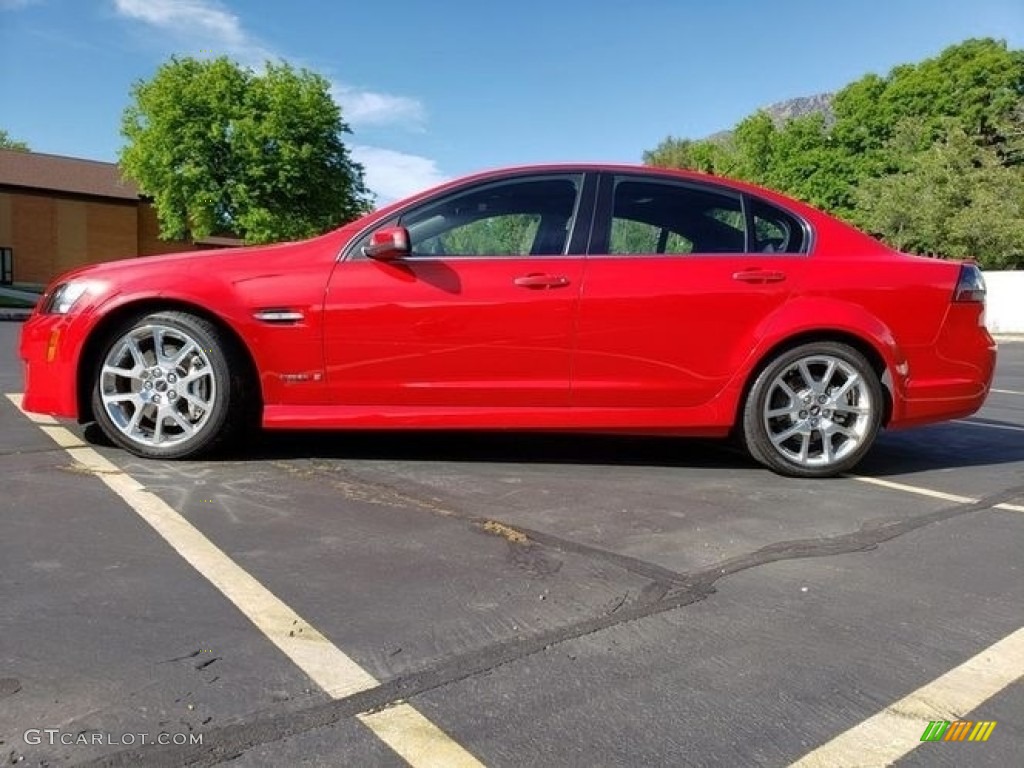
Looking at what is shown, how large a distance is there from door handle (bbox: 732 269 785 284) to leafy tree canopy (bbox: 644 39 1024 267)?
31.8m

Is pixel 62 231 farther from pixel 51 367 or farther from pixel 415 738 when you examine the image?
pixel 415 738

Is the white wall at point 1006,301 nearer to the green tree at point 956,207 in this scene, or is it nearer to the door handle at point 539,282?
the green tree at point 956,207

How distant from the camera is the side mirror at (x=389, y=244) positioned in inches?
167

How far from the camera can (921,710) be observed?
218 cm

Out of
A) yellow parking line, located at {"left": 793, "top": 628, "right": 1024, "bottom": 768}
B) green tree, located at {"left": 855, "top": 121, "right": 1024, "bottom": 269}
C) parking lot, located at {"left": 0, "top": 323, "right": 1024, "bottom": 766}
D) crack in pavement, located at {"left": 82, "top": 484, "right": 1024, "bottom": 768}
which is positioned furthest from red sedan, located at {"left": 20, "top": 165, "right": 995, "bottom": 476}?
green tree, located at {"left": 855, "top": 121, "right": 1024, "bottom": 269}

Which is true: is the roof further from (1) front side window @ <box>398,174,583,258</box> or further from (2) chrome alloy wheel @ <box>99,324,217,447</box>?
(1) front side window @ <box>398,174,583,258</box>

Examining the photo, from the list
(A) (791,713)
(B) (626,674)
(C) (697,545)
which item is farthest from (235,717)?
(C) (697,545)

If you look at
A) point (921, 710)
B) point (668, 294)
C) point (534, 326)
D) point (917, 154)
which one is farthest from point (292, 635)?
point (917, 154)

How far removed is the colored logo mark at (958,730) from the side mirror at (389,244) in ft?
10.1

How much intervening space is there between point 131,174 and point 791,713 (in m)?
42.1

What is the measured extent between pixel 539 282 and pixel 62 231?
146 feet

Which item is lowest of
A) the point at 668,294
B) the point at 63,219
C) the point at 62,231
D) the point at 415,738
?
the point at 415,738

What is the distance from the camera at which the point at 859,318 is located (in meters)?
4.55

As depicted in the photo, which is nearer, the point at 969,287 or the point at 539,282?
the point at 539,282
